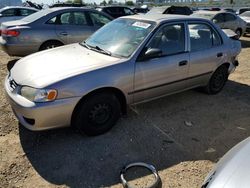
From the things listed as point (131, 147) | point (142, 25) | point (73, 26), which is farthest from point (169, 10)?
point (131, 147)

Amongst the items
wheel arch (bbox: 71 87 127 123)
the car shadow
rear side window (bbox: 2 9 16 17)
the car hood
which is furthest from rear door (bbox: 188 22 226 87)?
rear side window (bbox: 2 9 16 17)

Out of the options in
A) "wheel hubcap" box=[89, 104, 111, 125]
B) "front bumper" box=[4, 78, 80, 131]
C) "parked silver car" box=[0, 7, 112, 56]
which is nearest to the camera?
"front bumper" box=[4, 78, 80, 131]

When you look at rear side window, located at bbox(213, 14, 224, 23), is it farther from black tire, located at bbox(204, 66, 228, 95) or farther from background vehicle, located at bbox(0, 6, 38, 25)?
background vehicle, located at bbox(0, 6, 38, 25)

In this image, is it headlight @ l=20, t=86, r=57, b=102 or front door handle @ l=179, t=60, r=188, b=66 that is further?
front door handle @ l=179, t=60, r=188, b=66

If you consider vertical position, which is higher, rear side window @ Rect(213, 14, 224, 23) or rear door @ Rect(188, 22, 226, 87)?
rear door @ Rect(188, 22, 226, 87)

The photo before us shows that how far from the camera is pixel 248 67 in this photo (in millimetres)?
8023

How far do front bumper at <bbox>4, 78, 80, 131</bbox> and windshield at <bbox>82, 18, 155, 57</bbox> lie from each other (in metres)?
1.14

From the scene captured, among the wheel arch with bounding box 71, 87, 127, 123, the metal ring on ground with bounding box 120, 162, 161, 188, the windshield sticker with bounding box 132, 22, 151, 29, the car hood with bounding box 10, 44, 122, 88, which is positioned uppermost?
the windshield sticker with bounding box 132, 22, 151, 29

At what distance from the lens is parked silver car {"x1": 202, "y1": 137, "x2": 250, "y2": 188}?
2061 millimetres

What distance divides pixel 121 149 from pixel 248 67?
5.71 meters

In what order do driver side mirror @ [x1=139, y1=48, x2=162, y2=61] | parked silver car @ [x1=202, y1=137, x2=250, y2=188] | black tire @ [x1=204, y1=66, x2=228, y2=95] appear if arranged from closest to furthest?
parked silver car @ [x1=202, y1=137, x2=250, y2=188], driver side mirror @ [x1=139, y1=48, x2=162, y2=61], black tire @ [x1=204, y1=66, x2=228, y2=95]

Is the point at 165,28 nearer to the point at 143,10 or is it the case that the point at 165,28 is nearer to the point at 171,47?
the point at 171,47

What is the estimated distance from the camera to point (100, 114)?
3.93 metres

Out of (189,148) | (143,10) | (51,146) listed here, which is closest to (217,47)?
(189,148)
